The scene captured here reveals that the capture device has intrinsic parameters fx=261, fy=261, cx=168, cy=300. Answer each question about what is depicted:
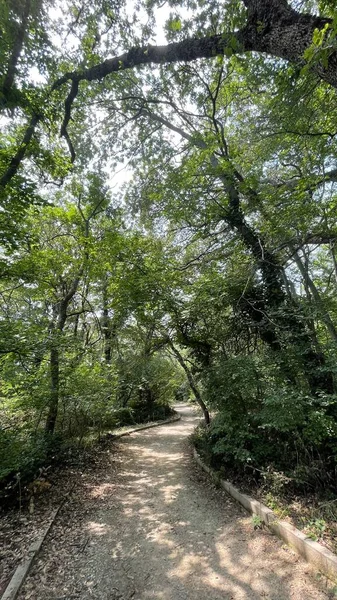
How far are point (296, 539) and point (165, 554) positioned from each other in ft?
4.63

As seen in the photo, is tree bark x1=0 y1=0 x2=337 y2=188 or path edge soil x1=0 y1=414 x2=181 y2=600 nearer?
tree bark x1=0 y1=0 x2=337 y2=188

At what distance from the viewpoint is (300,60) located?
7.24ft

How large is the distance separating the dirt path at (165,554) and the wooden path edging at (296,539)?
9 centimetres

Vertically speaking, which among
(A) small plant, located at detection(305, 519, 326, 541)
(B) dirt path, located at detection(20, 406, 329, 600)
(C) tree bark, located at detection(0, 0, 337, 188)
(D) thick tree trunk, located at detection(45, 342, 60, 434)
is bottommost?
(B) dirt path, located at detection(20, 406, 329, 600)

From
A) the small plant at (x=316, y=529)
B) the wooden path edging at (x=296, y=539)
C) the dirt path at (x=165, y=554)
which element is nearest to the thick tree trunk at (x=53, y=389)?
the dirt path at (x=165, y=554)

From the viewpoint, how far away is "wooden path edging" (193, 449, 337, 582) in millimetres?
2275

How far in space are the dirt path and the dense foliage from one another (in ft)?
3.13

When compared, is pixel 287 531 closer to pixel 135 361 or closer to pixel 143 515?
pixel 143 515

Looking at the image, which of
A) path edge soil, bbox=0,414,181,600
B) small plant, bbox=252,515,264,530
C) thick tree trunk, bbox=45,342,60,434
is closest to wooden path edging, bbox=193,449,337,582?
small plant, bbox=252,515,264,530

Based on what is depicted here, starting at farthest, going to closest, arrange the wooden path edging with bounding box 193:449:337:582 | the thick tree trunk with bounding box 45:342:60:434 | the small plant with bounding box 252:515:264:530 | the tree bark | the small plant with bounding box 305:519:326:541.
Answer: the thick tree trunk with bounding box 45:342:60:434 → the small plant with bounding box 252:515:264:530 → the small plant with bounding box 305:519:326:541 → the wooden path edging with bounding box 193:449:337:582 → the tree bark

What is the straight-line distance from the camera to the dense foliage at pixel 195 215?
3.48m

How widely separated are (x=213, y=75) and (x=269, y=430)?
23.3 feet

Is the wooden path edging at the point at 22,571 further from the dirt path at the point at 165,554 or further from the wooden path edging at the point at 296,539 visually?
the wooden path edging at the point at 296,539

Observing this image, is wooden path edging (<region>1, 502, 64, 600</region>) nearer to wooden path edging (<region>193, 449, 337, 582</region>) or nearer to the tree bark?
wooden path edging (<region>193, 449, 337, 582</region>)
